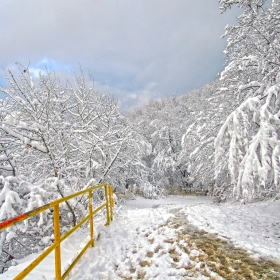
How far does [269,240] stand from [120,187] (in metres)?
8.82

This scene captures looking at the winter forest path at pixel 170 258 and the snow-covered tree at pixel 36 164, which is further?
the snow-covered tree at pixel 36 164

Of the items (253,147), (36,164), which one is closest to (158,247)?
(253,147)

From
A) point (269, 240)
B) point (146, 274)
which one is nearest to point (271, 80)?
point (269, 240)

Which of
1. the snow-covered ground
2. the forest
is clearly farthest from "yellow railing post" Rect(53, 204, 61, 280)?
the forest

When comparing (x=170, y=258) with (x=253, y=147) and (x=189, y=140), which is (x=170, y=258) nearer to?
(x=253, y=147)

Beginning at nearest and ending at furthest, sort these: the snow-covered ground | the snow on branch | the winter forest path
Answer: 1. the winter forest path
2. the snow-covered ground
3. the snow on branch

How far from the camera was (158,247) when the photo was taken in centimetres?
479

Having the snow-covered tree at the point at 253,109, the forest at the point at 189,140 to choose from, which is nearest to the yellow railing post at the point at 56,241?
the forest at the point at 189,140

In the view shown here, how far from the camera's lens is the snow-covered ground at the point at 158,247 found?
3.72m

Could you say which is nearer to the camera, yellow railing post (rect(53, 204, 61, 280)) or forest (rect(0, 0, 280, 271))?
yellow railing post (rect(53, 204, 61, 280))

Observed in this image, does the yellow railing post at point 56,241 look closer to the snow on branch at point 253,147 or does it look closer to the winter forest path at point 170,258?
the winter forest path at point 170,258

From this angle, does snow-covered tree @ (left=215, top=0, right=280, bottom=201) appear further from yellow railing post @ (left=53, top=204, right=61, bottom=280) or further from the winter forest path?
yellow railing post @ (left=53, top=204, right=61, bottom=280)

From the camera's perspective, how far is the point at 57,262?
3154mm

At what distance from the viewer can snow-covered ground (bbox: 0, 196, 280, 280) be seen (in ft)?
12.2
